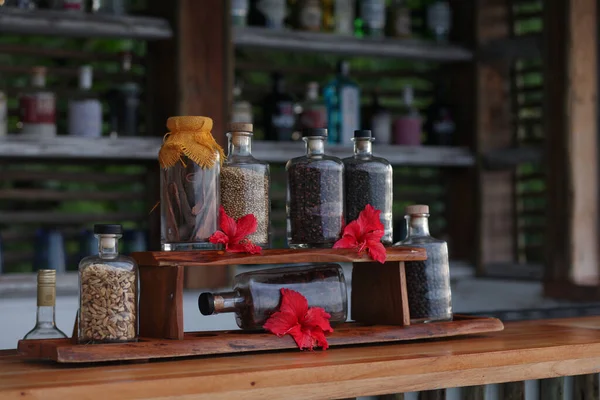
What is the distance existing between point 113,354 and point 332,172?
1.56 ft

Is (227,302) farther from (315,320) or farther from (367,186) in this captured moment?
(367,186)

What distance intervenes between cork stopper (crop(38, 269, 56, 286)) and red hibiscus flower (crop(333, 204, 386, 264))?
453 millimetres

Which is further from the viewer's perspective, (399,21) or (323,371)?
(399,21)

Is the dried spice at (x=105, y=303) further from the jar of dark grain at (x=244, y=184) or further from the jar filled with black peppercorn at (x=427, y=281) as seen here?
the jar filled with black peppercorn at (x=427, y=281)

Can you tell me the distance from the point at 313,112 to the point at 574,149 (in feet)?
3.00

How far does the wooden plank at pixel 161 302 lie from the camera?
1444mm

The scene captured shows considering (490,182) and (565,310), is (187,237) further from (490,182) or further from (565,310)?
(490,182)

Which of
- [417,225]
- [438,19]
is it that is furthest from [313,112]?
[417,225]

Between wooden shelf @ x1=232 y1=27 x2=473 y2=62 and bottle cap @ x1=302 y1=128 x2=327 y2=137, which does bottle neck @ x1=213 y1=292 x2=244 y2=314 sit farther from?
wooden shelf @ x1=232 y1=27 x2=473 y2=62

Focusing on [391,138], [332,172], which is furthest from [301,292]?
[391,138]

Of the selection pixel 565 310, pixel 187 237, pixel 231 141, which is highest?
pixel 231 141

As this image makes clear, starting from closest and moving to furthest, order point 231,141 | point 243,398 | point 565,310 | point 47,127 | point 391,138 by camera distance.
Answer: point 243,398 → point 231,141 → point 565,310 → point 47,127 → point 391,138

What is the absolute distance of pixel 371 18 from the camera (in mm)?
3602

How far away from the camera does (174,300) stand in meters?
1.45
